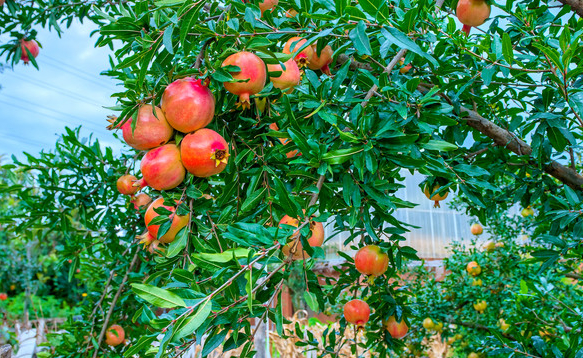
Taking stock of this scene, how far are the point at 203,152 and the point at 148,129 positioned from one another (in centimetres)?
11

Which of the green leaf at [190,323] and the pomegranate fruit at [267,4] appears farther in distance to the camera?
the pomegranate fruit at [267,4]

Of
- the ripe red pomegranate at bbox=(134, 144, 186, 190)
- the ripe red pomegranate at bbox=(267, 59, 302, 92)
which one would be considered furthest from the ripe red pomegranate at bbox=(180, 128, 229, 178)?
the ripe red pomegranate at bbox=(267, 59, 302, 92)

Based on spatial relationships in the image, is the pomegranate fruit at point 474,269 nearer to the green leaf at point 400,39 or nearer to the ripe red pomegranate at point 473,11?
the ripe red pomegranate at point 473,11

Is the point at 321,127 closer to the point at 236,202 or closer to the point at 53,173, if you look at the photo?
the point at 236,202

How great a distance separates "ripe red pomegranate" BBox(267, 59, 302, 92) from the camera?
825mm

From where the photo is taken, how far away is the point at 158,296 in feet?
1.73

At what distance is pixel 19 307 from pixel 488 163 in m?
6.93

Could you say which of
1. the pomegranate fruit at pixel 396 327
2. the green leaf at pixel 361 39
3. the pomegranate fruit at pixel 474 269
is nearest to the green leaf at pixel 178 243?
the green leaf at pixel 361 39

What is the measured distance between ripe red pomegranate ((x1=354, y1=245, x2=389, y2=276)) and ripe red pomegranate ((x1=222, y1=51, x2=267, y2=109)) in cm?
55

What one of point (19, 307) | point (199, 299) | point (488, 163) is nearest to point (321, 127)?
point (199, 299)

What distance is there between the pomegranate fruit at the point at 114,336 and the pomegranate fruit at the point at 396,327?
1.00m

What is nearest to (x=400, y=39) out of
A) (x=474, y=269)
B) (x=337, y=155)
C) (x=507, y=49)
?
(x=337, y=155)

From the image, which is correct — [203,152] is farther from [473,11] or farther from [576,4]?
[576,4]

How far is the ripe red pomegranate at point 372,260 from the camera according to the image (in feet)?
3.57
